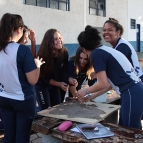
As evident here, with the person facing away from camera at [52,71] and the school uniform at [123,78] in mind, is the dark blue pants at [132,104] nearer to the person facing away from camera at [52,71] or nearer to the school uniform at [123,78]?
the school uniform at [123,78]

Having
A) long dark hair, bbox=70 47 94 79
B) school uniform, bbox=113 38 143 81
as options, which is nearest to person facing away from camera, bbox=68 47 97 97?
long dark hair, bbox=70 47 94 79

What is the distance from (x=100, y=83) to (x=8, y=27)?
888mm

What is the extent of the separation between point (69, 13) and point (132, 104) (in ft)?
30.5

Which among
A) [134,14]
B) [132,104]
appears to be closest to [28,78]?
[132,104]

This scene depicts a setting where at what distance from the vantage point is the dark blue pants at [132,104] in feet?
6.09

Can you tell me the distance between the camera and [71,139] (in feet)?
A: 5.49

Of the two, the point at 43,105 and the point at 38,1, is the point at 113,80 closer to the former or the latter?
the point at 43,105

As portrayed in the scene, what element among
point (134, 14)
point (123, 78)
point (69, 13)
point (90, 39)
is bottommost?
point (123, 78)

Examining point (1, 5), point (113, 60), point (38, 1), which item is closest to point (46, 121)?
point (113, 60)

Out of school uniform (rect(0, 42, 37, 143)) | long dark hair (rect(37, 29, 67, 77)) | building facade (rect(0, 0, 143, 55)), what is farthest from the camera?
building facade (rect(0, 0, 143, 55))

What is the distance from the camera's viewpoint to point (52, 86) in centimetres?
293

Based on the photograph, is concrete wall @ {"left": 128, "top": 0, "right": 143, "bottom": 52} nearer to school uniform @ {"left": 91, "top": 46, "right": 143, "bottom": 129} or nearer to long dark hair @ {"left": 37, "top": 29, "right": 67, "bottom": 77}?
long dark hair @ {"left": 37, "top": 29, "right": 67, "bottom": 77}

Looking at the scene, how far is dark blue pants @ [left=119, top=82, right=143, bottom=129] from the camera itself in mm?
1856

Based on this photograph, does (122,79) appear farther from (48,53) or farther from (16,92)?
(48,53)
